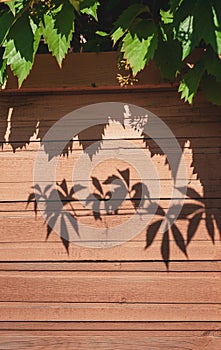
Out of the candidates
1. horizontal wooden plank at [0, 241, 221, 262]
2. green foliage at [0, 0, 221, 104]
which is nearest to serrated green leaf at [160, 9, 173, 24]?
green foliage at [0, 0, 221, 104]

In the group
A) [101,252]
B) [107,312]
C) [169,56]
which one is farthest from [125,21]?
[107,312]

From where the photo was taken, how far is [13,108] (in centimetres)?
154

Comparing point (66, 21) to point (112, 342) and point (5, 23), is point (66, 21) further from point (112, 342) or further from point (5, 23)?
point (112, 342)

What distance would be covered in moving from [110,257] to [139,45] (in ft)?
1.89

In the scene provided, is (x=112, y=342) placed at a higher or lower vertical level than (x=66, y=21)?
lower

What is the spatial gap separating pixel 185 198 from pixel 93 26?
23.0 inches

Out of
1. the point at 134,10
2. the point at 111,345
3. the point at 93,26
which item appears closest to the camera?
the point at 134,10

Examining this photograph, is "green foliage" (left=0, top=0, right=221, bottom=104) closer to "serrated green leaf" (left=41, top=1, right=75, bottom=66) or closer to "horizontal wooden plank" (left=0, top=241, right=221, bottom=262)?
"serrated green leaf" (left=41, top=1, right=75, bottom=66)

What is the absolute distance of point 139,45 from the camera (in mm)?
1344

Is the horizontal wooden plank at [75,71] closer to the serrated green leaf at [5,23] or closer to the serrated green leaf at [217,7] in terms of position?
the serrated green leaf at [5,23]

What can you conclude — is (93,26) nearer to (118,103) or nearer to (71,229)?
(118,103)

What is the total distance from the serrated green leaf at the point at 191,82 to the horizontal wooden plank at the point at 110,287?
48cm

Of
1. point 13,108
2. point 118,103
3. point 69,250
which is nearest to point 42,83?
point 13,108

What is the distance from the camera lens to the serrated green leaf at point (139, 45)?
134cm
